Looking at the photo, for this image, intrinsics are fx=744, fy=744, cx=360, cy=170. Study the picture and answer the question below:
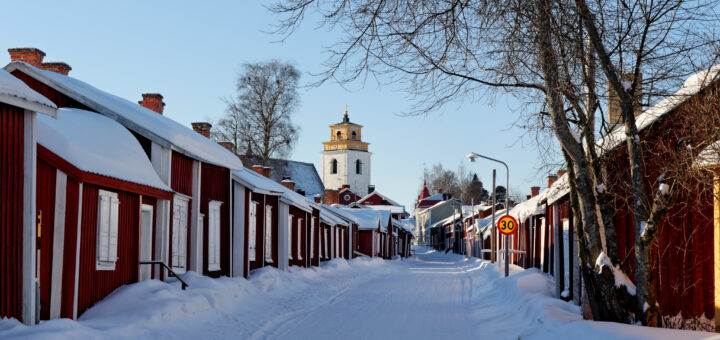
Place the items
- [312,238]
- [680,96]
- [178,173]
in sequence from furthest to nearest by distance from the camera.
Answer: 1. [312,238]
2. [178,173]
3. [680,96]

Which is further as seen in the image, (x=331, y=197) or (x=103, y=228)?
(x=331, y=197)

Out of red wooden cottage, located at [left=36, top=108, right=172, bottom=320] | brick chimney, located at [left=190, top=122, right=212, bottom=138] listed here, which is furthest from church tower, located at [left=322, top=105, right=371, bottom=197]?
red wooden cottage, located at [left=36, top=108, right=172, bottom=320]

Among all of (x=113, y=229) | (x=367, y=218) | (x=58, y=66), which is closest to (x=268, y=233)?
(x=58, y=66)

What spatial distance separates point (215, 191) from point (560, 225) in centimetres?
867

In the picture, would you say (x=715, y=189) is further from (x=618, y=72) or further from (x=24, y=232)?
(x=24, y=232)

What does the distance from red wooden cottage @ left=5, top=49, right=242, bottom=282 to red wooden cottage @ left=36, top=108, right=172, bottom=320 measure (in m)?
0.53

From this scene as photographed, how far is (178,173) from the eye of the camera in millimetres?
16500

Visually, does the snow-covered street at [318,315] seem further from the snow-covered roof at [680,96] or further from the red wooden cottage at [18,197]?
the snow-covered roof at [680,96]

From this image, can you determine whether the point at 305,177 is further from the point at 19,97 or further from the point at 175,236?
the point at 19,97

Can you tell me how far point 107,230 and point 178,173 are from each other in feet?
13.5

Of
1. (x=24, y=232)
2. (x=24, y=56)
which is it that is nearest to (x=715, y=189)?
(x=24, y=232)

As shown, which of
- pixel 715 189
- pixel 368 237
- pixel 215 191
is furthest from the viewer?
pixel 368 237

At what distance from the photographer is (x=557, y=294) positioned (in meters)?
17.4

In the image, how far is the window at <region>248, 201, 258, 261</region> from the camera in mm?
22172
